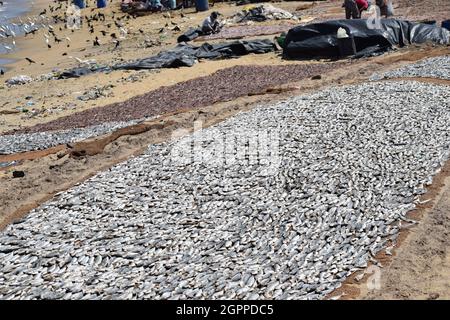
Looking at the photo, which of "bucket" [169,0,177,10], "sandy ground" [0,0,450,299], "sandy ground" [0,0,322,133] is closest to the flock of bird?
"sandy ground" [0,0,322,133]

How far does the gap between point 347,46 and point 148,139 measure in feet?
36.2

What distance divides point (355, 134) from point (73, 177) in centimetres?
633

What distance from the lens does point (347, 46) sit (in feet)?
70.3

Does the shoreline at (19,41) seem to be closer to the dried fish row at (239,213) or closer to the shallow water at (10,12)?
the shallow water at (10,12)

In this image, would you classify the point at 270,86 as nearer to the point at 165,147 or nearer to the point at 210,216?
the point at 165,147

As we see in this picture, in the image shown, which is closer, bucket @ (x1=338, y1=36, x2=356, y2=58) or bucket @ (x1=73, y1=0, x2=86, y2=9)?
bucket @ (x1=338, y1=36, x2=356, y2=58)

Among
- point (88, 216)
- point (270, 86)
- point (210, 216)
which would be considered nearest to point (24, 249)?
point (88, 216)

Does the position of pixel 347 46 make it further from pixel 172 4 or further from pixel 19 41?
pixel 19 41

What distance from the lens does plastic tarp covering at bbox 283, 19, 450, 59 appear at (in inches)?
845

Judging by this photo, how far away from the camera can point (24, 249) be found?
8.34 meters

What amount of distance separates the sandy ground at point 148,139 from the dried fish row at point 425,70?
2.70 ft

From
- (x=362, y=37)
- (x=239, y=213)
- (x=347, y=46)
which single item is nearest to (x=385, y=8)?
(x=362, y=37)

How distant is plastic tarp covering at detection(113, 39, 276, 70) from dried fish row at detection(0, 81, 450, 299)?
11455 mm

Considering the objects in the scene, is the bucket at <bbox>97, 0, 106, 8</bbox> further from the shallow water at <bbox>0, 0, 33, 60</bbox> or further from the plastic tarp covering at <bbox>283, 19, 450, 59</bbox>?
the plastic tarp covering at <bbox>283, 19, 450, 59</bbox>
